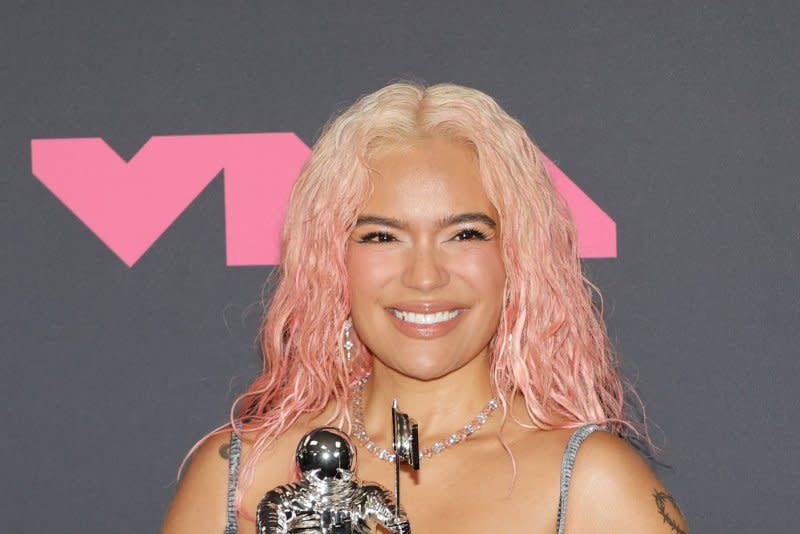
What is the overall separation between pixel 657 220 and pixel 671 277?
10 cm

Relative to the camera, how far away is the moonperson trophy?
46.4 inches

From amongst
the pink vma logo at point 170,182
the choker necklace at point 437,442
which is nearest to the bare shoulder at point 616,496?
the choker necklace at point 437,442

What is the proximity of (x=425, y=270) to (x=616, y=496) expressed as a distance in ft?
1.31

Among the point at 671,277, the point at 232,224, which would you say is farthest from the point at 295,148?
the point at 671,277

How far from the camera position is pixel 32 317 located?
2.01 m

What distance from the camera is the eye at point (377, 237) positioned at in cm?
155

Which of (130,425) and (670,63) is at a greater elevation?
(670,63)

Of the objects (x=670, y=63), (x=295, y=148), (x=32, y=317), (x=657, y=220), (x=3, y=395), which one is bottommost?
(x=3, y=395)

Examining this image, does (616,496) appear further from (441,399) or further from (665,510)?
(441,399)

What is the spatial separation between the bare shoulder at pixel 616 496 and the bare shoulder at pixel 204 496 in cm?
52


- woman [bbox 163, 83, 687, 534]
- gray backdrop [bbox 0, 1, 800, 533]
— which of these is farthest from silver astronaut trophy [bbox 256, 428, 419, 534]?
gray backdrop [bbox 0, 1, 800, 533]

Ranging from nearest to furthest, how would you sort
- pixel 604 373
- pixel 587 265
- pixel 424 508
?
1. pixel 424 508
2. pixel 604 373
3. pixel 587 265

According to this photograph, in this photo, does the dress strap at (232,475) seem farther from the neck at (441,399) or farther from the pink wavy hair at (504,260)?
the neck at (441,399)

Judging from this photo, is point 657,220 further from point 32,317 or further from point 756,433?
point 32,317
